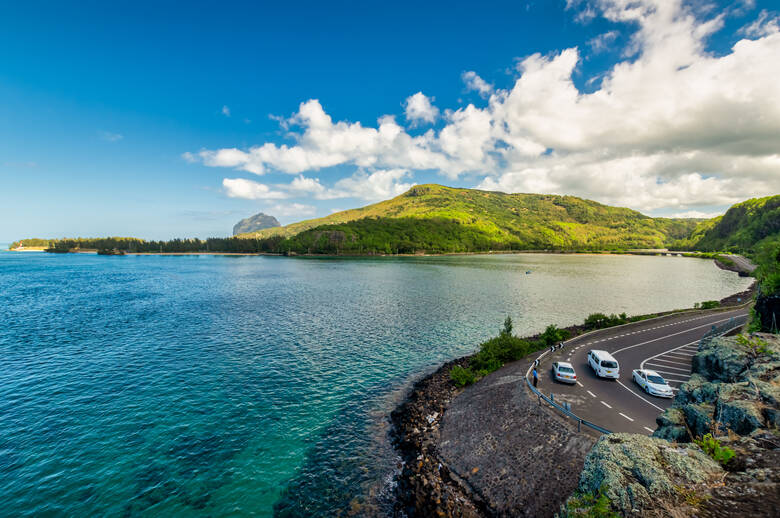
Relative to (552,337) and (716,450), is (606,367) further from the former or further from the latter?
(716,450)

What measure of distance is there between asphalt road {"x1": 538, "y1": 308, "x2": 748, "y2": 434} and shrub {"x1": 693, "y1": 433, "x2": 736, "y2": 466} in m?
12.5

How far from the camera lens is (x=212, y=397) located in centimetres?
3020

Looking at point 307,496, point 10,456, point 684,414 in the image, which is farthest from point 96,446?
point 684,414

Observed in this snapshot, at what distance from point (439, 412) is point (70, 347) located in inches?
2043

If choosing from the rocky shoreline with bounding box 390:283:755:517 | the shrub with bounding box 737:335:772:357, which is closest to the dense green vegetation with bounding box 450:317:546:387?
the rocky shoreline with bounding box 390:283:755:517

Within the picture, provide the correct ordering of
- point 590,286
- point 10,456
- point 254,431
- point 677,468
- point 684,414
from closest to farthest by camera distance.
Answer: point 677,468 < point 684,414 < point 10,456 < point 254,431 < point 590,286

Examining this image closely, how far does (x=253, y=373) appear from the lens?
35938 millimetres

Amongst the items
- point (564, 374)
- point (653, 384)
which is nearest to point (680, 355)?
point (653, 384)

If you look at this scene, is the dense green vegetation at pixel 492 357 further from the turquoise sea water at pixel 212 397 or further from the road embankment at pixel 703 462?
the road embankment at pixel 703 462

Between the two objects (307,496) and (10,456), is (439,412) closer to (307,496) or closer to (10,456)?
(307,496)

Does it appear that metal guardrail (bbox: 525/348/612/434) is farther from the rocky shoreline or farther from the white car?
the white car

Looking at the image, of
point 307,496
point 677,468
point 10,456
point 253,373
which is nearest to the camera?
point 677,468

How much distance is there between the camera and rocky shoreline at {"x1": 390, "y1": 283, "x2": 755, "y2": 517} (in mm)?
16703

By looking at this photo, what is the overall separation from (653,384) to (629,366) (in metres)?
7.43
